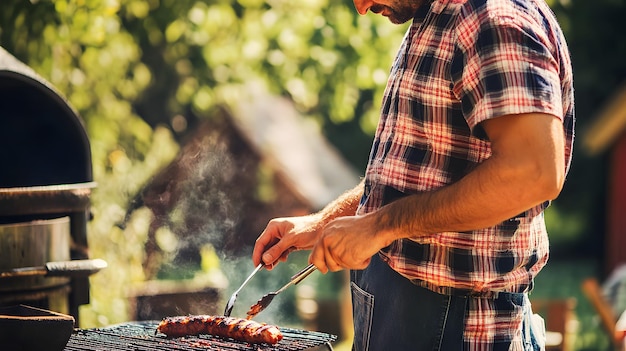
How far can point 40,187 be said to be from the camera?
4.29 metres

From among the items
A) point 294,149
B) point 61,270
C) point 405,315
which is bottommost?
point 405,315

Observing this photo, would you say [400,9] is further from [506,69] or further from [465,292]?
[465,292]

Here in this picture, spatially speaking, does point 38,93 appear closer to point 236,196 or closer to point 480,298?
point 480,298

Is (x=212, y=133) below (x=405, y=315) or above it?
above

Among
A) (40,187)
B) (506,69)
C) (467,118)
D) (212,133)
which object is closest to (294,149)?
(212,133)

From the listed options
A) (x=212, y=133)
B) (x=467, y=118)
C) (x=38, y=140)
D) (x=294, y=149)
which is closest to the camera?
(x=467, y=118)

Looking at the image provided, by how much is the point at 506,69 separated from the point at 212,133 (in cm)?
1118

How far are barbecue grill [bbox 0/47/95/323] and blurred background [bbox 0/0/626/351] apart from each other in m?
1.31

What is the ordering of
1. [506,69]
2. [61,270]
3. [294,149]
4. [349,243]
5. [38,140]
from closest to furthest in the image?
1. [506,69]
2. [349,243]
3. [61,270]
4. [38,140]
5. [294,149]

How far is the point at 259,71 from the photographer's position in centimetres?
988

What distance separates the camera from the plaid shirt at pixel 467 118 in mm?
2451

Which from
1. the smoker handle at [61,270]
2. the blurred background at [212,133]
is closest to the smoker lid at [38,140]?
the smoker handle at [61,270]

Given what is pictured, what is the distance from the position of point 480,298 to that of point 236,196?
11.4 meters

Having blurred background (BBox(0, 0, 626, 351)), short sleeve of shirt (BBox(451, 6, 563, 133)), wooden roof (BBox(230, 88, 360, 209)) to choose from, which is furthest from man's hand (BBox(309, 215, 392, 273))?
wooden roof (BBox(230, 88, 360, 209))
